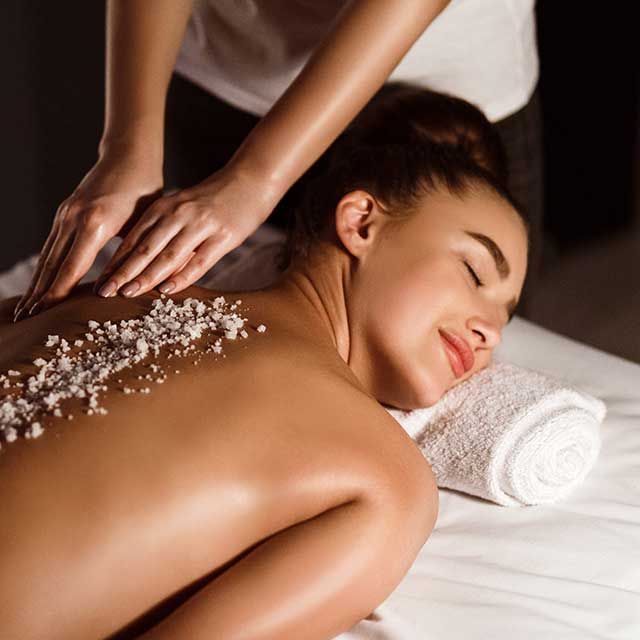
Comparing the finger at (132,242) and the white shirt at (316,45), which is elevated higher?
the white shirt at (316,45)

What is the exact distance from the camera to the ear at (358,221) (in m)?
1.37

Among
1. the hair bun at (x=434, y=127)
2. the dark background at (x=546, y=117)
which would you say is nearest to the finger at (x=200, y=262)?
the hair bun at (x=434, y=127)

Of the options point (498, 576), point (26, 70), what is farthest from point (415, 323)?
point (26, 70)

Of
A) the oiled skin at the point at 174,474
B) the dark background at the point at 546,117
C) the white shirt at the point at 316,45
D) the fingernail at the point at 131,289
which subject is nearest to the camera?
the oiled skin at the point at 174,474

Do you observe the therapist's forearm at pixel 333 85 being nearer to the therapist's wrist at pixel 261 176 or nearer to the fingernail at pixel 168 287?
the therapist's wrist at pixel 261 176

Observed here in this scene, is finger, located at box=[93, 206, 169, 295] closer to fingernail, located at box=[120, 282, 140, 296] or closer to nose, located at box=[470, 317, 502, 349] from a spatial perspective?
fingernail, located at box=[120, 282, 140, 296]

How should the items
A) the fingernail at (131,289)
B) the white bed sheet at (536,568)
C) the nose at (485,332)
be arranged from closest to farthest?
the white bed sheet at (536,568)
the fingernail at (131,289)
the nose at (485,332)

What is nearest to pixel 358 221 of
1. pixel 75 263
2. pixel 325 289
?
pixel 325 289

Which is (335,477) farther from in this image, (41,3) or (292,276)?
(41,3)

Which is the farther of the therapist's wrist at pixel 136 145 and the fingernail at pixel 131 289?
the therapist's wrist at pixel 136 145

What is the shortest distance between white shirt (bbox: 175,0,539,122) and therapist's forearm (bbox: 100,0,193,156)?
148 mm

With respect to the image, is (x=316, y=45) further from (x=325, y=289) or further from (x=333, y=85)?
(x=325, y=289)

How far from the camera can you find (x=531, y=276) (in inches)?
71.8

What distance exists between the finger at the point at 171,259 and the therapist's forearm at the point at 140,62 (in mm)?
220
